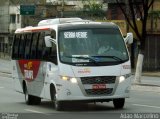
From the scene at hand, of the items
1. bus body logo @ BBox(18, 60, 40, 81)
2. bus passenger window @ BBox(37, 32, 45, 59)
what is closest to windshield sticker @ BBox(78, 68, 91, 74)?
bus passenger window @ BBox(37, 32, 45, 59)

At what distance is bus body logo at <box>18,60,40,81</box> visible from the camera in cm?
2119

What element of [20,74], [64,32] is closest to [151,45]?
[20,74]

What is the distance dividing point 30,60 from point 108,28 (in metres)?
3.63

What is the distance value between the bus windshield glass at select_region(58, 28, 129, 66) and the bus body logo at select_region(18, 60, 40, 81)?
2.21 meters

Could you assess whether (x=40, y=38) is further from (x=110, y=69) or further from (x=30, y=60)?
(x=110, y=69)

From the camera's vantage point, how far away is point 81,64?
18.4 metres

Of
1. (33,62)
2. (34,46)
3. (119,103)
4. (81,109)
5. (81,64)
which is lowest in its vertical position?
(81,109)

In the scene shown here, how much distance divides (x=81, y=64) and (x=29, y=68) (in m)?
3.99

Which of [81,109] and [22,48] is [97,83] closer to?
[81,109]

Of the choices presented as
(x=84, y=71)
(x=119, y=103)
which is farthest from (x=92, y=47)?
(x=119, y=103)

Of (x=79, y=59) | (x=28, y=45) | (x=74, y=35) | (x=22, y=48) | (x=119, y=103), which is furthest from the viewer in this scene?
(x=22, y=48)

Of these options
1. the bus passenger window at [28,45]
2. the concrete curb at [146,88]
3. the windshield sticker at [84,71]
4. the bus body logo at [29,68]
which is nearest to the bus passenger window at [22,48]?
the bus body logo at [29,68]

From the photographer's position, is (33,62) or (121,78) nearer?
(121,78)

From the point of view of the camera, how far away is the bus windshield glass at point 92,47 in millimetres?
18594
